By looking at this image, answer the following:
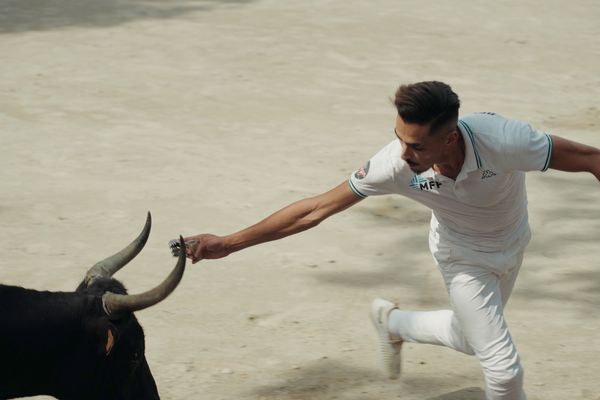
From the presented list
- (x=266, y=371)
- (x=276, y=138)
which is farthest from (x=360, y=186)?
(x=276, y=138)

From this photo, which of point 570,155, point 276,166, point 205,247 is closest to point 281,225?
point 205,247

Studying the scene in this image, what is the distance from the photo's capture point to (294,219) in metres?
4.84

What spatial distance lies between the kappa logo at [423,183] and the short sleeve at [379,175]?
0.08 meters

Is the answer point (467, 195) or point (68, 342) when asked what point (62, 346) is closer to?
point (68, 342)

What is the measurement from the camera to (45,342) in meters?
4.35

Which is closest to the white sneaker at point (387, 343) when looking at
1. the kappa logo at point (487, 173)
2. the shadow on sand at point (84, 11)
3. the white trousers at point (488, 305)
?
the white trousers at point (488, 305)

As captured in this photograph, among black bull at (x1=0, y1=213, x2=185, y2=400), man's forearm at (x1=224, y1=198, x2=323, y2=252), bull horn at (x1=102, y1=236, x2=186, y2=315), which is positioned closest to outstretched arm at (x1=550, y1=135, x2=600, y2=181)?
man's forearm at (x1=224, y1=198, x2=323, y2=252)

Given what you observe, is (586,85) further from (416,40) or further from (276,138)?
(276,138)

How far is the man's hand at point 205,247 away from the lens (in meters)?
4.79

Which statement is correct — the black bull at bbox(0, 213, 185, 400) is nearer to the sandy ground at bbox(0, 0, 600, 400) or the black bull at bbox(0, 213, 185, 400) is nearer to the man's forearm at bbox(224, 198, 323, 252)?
the man's forearm at bbox(224, 198, 323, 252)

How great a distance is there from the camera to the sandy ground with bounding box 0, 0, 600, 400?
19.3 feet

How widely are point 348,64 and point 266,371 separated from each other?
6.20 metres

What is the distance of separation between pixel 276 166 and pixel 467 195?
4.15m

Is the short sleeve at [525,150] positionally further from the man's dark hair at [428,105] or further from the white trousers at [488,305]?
the white trousers at [488,305]
